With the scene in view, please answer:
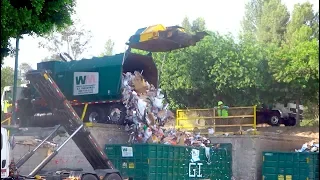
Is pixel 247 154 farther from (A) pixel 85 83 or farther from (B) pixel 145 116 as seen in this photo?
(A) pixel 85 83

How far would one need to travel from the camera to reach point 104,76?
18.0 meters

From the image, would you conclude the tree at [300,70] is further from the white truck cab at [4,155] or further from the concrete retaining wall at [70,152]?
the white truck cab at [4,155]

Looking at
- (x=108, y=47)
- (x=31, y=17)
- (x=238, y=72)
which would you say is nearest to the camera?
(x=31, y=17)

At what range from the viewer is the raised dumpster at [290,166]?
16422 mm

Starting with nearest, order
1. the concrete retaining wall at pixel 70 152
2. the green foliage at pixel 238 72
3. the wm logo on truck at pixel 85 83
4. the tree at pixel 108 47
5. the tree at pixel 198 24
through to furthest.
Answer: the concrete retaining wall at pixel 70 152
the wm logo on truck at pixel 85 83
the green foliage at pixel 238 72
the tree at pixel 198 24
the tree at pixel 108 47

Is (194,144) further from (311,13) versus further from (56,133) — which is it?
(311,13)

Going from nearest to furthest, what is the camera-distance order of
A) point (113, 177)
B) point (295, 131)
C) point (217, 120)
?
point (113, 177) → point (217, 120) → point (295, 131)

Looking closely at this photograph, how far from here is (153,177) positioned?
48.6 ft

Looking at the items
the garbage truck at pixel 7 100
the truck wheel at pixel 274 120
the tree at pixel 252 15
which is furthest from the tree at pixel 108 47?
the garbage truck at pixel 7 100

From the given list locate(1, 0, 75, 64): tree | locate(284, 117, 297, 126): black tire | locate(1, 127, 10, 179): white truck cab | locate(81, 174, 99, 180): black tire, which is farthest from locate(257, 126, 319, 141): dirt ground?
locate(1, 0, 75, 64): tree

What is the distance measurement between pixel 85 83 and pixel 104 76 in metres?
0.97

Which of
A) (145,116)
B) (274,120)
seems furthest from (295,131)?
(145,116)

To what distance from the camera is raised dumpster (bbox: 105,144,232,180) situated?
48.5 ft

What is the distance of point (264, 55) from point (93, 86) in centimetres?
1453
